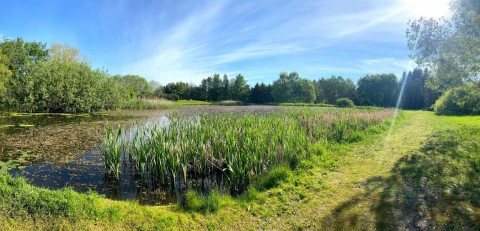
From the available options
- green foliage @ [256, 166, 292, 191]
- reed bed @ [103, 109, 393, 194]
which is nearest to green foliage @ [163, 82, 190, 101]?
reed bed @ [103, 109, 393, 194]

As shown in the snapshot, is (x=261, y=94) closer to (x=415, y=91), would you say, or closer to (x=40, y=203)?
(x=415, y=91)

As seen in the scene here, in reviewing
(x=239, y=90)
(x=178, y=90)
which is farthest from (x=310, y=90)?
(x=178, y=90)

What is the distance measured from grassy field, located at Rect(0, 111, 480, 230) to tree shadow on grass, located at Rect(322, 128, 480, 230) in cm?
2

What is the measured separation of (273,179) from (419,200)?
3349 millimetres

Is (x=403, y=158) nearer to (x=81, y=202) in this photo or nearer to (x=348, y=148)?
(x=348, y=148)

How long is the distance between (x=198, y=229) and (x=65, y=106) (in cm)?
3321

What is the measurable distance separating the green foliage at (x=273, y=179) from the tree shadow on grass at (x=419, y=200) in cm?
184

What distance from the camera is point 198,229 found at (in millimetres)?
5023

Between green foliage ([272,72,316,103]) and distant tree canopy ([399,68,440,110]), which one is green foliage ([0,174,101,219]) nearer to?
green foliage ([272,72,316,103])

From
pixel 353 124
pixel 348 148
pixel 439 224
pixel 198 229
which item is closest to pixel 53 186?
pixel 198 229

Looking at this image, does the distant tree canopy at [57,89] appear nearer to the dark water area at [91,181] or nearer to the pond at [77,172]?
the pond at [77,172]

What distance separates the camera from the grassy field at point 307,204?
4645mm

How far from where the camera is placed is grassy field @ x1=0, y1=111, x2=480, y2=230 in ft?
15.2

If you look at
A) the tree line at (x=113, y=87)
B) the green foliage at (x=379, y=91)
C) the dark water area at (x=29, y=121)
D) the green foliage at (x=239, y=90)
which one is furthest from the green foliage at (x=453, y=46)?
the green foliage at (x=239, y=90)
